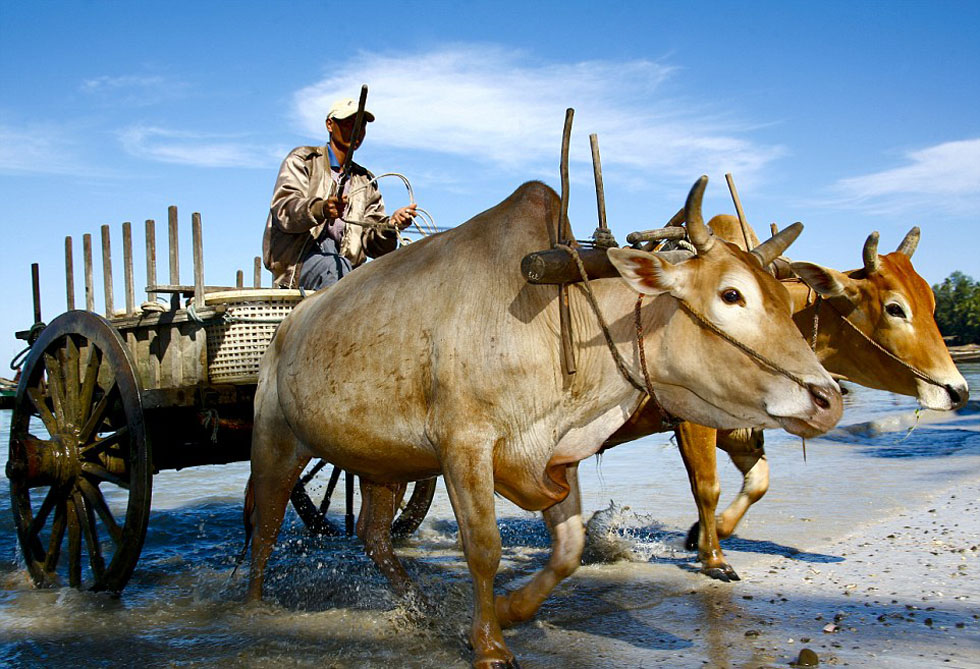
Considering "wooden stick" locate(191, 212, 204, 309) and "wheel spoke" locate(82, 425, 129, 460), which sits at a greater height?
"wooden stick" locate(191, 212, 204, 309)

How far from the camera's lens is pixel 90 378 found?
5637 millimetres

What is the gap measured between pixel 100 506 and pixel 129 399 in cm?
72

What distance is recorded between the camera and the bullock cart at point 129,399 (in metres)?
5.36

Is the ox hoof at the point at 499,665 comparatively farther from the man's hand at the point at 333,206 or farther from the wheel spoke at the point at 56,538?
the wheel spoke at the point at 56,538

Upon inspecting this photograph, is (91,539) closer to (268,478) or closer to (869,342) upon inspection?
(268,478)

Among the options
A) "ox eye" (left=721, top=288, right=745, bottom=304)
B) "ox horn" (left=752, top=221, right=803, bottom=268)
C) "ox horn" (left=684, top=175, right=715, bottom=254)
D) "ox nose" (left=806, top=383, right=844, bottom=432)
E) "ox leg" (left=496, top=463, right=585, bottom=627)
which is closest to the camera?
"ox nose" (left=806, top=383, right=844, bottom=432)

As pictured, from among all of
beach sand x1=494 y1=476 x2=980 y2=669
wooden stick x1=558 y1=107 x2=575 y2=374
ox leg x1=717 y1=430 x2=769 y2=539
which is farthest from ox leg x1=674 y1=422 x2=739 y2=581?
wooden stick x1=558 y1=107 x2=575 y2=374

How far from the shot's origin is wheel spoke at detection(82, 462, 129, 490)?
545cm

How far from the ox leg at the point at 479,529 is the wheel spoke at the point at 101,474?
8.28 ft

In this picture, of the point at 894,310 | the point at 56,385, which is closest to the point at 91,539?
the point at 56,385

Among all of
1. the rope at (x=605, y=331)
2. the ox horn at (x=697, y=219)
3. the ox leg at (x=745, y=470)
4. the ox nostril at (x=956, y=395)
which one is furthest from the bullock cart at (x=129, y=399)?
the ox nostril at (x=956, y=395)

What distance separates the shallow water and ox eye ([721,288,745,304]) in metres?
1.58

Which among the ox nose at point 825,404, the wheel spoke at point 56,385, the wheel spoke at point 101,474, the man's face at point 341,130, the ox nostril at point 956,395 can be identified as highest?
the man's face at point 341,130

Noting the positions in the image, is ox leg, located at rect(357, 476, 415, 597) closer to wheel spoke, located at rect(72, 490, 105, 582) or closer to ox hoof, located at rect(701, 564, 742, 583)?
wheel spoke, located at rect(72, 490, 105, 582)
